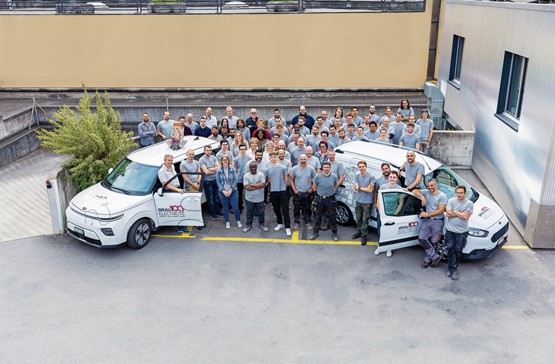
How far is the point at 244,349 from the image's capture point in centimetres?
780

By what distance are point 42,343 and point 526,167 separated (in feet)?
31.3

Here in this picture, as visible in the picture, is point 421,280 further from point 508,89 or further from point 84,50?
point 84,50

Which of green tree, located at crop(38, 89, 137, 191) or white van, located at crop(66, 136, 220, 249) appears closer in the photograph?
white van, located at crop(66, 136, 220, 249)

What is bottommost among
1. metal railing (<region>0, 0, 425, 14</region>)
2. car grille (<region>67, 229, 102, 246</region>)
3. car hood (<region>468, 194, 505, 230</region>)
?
car grille (<region>67, 229, 102, 246</region>)

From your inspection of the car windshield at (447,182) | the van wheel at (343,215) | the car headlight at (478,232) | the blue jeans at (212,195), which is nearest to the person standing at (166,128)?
the blue jeans at (212,195)

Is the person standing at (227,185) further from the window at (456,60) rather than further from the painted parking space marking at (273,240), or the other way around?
the window at (456,60)

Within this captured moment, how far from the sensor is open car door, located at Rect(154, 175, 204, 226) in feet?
A: 35.3

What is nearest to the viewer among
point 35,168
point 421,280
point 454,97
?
point 421,280

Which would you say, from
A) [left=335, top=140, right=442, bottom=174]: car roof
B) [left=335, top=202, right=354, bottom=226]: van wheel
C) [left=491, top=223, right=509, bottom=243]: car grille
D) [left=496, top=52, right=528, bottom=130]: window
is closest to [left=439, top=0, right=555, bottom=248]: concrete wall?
[left=496, top=52, right=528, bottom=130]: window

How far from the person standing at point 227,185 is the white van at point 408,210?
2.21 metres

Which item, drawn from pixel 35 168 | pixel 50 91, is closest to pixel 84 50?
pixel 50 91

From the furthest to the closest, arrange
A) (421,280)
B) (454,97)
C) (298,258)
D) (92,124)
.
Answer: (454,97) → (92,124) → (298,258) → (421,280)

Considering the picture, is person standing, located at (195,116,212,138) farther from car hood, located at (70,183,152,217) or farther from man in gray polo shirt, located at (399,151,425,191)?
man in gray polo shirt, located at (399,151,425,191)

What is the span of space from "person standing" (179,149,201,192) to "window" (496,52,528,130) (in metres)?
7.11
